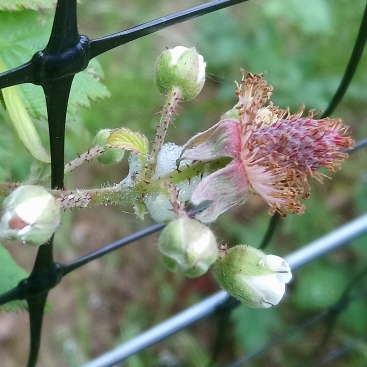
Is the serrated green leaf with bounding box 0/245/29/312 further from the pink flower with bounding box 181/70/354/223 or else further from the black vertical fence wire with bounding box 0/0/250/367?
the pink flower with bounding box 181/70/354/223

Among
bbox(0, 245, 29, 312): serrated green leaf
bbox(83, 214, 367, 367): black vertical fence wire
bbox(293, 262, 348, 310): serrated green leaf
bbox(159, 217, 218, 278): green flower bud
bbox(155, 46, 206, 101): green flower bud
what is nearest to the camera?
bbox(159, 217, 218, 278): green flower bud

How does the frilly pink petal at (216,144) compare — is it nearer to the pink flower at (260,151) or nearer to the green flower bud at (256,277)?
the pink flower at (260,151)

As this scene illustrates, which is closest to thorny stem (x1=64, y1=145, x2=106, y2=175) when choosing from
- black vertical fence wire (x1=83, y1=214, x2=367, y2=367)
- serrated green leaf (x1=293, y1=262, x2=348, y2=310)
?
black vertical fence wire (x1=83, y1=214, x2=367, y2=367)

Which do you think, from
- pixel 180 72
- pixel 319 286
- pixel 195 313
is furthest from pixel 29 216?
pixel 319 286

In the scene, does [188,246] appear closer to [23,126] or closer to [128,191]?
[128,191]

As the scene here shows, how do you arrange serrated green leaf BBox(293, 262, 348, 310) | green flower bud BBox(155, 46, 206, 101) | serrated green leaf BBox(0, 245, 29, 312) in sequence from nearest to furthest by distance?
1. green flower bud BBox(155, 46, 206, 101)
2. serrated green leaf BBox(0, 245, 29, 312)
3. serrated green leaf BBox(293, 262, 348, 310)

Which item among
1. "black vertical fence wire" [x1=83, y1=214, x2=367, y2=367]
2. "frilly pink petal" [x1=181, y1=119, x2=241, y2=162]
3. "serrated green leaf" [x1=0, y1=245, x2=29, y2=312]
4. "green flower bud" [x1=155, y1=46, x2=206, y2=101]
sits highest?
"green flower bud" [x1=155, y1=46, x2=206, y2=101]

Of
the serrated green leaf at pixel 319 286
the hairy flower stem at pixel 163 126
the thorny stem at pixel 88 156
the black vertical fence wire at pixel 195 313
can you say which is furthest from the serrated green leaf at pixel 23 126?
the serrated green leaf at pixel 319 286

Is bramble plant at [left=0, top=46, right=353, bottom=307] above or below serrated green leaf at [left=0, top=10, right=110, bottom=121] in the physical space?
below
